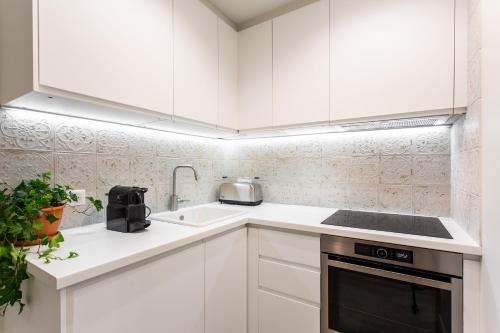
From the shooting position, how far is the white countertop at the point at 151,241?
30.2 inches

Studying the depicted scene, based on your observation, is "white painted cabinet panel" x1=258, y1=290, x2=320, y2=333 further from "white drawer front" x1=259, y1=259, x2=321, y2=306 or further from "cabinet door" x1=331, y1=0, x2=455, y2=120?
"cabinet door" x1=331, y1=0, x2=455, y2=120

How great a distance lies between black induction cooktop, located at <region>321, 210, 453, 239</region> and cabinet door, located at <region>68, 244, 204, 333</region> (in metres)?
0.77

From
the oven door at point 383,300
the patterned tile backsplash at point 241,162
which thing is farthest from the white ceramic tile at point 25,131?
the oven door at point 383,300

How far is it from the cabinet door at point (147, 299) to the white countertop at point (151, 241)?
59 millimetres

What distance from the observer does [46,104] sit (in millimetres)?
1033

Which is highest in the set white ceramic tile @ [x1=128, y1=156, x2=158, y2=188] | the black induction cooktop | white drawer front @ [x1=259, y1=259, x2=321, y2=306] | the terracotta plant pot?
white ceramic tile @ [x1=128, y1=156, x2=158, y2=188]

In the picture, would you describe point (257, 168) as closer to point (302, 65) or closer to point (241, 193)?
point (241, 193)

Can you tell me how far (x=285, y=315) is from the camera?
4.63ft

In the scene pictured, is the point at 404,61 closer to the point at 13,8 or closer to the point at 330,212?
the point at 330,212

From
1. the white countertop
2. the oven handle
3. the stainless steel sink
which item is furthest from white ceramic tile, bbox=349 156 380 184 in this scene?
the stainless steel sink

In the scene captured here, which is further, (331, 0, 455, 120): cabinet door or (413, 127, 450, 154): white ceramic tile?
(413, 127, 450, 154): white ceramic tile

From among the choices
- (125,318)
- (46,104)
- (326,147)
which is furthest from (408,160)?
(46,104)

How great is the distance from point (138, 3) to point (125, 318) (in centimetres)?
136

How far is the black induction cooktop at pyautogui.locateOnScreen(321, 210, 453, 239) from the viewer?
1.19 meters
